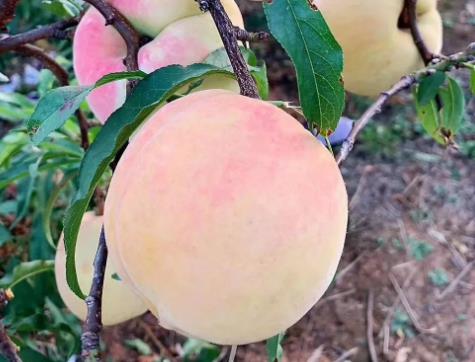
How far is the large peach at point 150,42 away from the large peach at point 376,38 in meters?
0.15

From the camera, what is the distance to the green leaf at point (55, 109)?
0.47m

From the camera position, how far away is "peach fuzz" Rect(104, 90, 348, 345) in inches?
15.8

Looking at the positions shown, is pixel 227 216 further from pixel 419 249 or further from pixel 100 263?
pixel 419 249

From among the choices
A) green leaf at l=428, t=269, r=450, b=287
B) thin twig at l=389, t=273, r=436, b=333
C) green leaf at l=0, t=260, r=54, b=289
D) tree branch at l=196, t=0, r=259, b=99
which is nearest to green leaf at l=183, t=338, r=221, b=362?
green leaf at l=0, t=260, r=54, b=289

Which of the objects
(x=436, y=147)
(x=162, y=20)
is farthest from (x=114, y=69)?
(x=436, y=147)

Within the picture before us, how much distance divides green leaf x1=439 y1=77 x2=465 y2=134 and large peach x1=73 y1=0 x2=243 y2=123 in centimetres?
34

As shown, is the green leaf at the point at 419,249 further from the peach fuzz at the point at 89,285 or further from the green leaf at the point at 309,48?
the green leaf at the point at 309,48

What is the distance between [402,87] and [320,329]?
1.00 metres

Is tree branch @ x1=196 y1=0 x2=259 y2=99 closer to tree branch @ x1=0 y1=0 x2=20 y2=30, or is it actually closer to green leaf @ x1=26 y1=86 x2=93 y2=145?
green leaf @ x1=26 y1=86 x2=93 y2=145

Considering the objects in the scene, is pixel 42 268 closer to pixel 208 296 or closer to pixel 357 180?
pixel 208 296

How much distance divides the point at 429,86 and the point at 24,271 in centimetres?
58

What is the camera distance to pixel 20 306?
3.30 feet

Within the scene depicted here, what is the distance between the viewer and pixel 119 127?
1.50 feet

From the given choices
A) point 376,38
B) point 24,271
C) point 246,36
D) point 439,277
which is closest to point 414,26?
point 376,38
